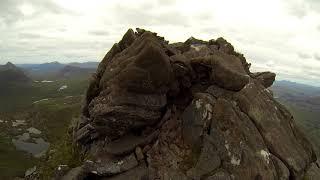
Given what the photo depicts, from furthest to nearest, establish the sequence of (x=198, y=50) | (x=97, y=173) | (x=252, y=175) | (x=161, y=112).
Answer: (x=198, y=50) → (x=161, y=112) → (x=97, y=173) → (x=252, y=175)

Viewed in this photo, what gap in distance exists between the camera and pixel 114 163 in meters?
32.2

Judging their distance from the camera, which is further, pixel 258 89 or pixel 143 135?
pixel 258 89

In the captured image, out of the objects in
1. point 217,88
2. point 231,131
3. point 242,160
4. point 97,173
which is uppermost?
point 217,88

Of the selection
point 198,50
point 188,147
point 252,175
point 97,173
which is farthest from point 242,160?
point 198,50

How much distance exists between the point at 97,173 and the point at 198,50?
17.9 m

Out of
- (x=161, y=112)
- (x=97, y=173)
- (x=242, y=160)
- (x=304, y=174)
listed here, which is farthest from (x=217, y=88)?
(x=97, y=173)

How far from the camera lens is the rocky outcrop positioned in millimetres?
30859

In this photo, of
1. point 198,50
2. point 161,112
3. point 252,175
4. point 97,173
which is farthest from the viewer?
point 198,50

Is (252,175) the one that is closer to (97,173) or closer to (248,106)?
(248,106)

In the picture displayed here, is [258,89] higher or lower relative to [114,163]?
higher

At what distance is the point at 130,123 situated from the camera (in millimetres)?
33125

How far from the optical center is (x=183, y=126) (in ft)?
112

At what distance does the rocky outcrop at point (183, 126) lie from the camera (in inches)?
A: 1215

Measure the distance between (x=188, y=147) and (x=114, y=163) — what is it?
Answer: 6.57 meters
